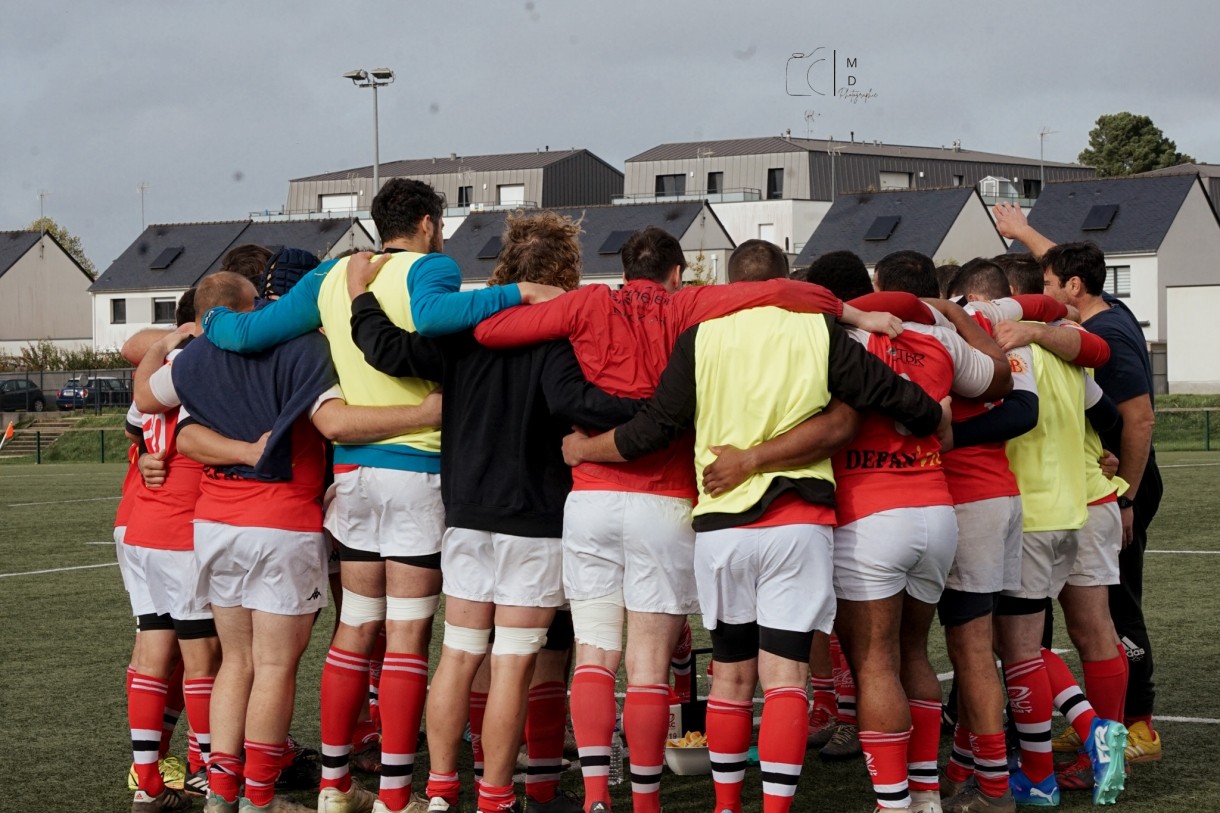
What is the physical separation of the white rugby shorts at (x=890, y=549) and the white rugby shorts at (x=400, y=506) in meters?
1.50

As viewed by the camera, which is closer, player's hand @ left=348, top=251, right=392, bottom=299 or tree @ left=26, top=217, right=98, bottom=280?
player's hand @ left=348, top=251, right=392, bottom=299

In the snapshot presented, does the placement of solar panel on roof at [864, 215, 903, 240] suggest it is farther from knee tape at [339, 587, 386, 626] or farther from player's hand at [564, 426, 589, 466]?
player's hand at [564, 426, 589, 466]

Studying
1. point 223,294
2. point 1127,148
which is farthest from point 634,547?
point 1127,148

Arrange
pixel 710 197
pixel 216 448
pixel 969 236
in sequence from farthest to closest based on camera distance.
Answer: pixel 710 197 < pixel 969 236 < pixel 216 448

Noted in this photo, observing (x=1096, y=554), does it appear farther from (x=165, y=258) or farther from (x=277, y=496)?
(x=165, y=258)

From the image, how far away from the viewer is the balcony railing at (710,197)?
2847 inches

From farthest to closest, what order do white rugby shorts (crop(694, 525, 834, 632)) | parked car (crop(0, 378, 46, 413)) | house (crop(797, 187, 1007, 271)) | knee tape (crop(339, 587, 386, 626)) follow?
house (crop(797, 187, 1007, 271))
parked car (crop(0, 378, 46, 413))
knee tape (crop(339, 587, 386, 626))
white rugby shorts (crop(694, 525, 834, 632))

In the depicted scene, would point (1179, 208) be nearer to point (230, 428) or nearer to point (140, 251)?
point (140, 251)

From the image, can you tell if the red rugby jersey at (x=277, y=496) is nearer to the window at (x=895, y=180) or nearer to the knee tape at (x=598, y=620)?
the knee tape at (x=598, y=620)

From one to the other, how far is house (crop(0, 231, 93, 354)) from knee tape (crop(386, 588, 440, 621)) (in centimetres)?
6880

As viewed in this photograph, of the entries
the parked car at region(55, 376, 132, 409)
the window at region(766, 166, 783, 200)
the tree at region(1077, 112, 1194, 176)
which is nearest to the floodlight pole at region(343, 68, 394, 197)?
the parked car at region(55, 376, 132, 409)

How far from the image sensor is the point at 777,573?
16.4ft

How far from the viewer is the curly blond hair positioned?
18.4 ft

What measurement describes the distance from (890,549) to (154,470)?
9.55 ft
